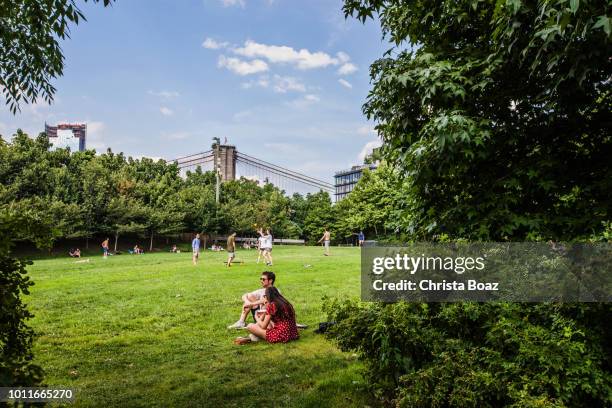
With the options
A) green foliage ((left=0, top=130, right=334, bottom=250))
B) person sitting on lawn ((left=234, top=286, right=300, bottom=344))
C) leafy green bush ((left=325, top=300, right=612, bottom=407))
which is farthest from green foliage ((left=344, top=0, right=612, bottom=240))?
green foliage ((left=0, top=130, right=334, bottom=250))

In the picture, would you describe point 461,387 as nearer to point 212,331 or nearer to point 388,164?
point 388,164

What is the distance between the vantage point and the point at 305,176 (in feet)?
338

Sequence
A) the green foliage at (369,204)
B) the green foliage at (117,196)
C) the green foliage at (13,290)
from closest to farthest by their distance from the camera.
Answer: the green foliage at (13,290) → the green foliage at (117,196) → the green foliage at (369,204)

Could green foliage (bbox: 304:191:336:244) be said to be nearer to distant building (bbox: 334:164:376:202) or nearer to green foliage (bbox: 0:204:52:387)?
green foliage (bbox: 0:204:52:387)

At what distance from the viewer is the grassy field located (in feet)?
17.9

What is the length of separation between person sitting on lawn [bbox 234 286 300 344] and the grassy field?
7.4 inches

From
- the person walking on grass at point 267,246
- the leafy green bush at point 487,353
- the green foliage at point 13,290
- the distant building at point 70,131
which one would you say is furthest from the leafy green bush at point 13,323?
the distant building at point 70,131

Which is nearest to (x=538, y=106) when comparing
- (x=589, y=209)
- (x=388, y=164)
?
(x=589, y=209)

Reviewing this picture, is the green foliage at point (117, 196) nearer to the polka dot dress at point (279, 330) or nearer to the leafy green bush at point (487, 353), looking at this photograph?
the polka dot dress at point (279, 330)

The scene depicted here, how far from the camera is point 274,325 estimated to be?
8.00m

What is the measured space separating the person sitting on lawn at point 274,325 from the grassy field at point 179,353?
0.19 metres

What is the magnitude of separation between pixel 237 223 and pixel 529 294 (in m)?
52.5

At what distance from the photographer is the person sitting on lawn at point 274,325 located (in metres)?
7.94

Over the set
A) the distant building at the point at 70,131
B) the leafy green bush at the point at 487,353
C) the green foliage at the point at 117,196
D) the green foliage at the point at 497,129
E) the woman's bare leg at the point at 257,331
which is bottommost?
the woman's bare leg at the point at 257,331
